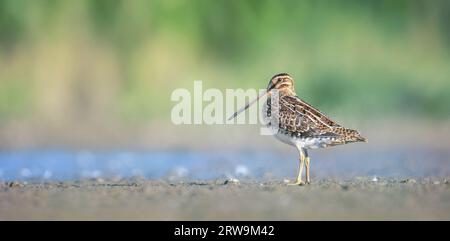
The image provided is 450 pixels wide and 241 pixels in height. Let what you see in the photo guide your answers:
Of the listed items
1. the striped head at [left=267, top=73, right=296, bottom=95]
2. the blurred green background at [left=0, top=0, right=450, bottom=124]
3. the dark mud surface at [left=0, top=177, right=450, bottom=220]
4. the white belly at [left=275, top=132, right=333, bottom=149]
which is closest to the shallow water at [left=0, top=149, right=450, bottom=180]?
the striped head at [left=267, top=73, right=296, bottom=95]

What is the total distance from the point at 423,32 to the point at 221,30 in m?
3.76

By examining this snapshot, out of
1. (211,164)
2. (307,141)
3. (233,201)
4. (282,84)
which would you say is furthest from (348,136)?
(211,164)

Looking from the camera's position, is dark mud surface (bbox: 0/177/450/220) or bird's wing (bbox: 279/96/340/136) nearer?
dark mud surface (bbox: 0/177/450/220)

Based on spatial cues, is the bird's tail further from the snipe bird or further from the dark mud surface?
the dark mud surface

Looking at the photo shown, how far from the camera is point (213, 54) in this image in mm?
17734

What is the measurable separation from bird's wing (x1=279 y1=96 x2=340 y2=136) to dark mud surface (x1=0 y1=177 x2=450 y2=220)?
0.56 metres

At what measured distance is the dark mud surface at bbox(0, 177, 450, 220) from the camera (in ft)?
25.9

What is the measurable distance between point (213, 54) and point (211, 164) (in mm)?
4290

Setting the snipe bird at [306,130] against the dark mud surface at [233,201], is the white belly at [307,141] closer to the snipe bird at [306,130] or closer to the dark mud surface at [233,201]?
the snipe bird at [306,130]

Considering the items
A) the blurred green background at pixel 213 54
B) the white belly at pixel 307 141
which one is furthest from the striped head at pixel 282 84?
the blurred green background at pixel 213 54

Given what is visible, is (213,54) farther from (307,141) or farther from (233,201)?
(233,201)

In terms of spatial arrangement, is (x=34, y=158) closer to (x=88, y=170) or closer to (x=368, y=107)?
(x=88, y=170)

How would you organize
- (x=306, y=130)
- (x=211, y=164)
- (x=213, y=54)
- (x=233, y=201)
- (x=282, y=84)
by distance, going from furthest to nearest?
(x=213, y=54) → (x=211, y=164) → (x=282, y=84) → (x=306, y=130) → (x=233, y=201)

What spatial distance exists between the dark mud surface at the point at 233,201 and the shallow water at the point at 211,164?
2.01 m
